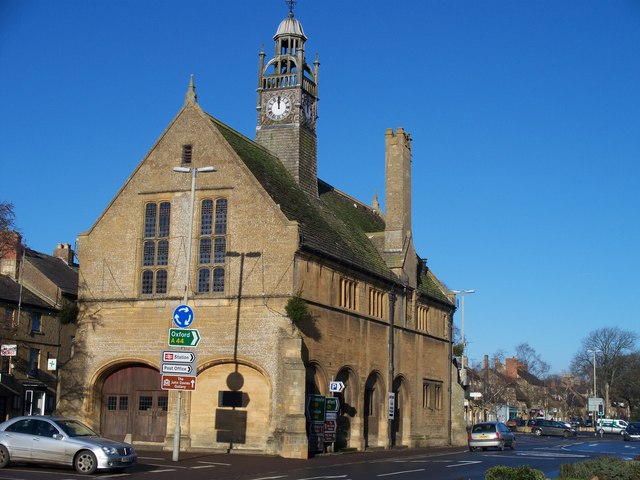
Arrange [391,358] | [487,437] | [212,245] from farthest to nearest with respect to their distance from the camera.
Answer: [391,358]
[487,437]
[212,245]

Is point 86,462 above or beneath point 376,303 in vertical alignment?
beneath

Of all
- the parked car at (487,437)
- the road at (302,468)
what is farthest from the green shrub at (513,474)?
the parked car at (487,437)

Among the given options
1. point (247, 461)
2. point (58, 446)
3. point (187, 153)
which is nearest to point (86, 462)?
point (58, 446)

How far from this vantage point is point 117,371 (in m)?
41.2

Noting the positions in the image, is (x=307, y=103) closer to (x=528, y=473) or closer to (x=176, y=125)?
(x=176, y=125)

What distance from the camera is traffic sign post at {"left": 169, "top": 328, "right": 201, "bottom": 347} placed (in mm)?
29984

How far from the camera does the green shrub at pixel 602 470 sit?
842 inches

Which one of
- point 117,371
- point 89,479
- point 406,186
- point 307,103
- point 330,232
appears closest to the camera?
point 89,479

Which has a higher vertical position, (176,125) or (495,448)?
(176,125)

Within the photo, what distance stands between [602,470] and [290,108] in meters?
30.6

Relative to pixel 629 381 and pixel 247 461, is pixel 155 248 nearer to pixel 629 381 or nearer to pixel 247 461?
pixel 247 461

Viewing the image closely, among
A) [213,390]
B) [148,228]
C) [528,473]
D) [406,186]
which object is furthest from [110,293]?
Answer: [528,473]

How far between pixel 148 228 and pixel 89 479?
62.9 ft

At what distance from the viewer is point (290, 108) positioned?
1897 inches
